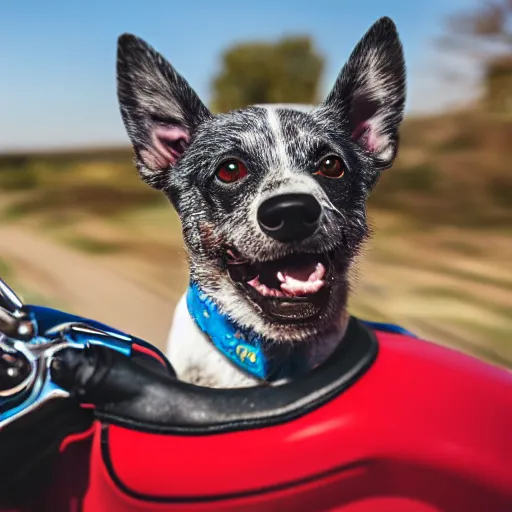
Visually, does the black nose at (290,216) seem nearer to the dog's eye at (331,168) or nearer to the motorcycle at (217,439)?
the dog's eye at (331,168)

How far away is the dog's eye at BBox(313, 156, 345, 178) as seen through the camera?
2.14ft

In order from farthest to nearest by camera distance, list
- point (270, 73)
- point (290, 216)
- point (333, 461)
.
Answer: point (270, 73) → point (333, 461) → point (290, 216)

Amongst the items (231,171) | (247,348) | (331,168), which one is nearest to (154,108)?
(231,171)

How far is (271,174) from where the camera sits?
24.9 inches

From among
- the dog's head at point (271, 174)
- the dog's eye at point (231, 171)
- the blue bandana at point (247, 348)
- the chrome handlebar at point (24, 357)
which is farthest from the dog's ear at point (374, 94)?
the chrome handlebar at point (24, 357)

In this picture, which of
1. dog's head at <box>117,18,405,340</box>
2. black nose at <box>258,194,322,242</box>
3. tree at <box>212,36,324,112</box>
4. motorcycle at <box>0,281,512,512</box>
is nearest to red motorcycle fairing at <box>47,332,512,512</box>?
motorcycle at <box>0,281,512,512</box>

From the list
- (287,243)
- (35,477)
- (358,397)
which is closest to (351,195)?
(287,243)

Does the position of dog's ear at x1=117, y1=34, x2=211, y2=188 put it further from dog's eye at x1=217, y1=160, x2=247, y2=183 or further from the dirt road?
the dirt road

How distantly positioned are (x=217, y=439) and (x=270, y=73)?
3.07ft

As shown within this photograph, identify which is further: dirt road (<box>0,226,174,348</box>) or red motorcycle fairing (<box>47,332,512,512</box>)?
dirt road (<box>0,226,174,348</box>)

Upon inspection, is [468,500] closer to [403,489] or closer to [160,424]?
[403,489]

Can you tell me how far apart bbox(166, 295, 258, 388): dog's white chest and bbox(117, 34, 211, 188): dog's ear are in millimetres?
201

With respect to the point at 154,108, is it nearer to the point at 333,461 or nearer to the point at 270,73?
the point at 333,461

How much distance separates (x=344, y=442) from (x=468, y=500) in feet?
0.57
